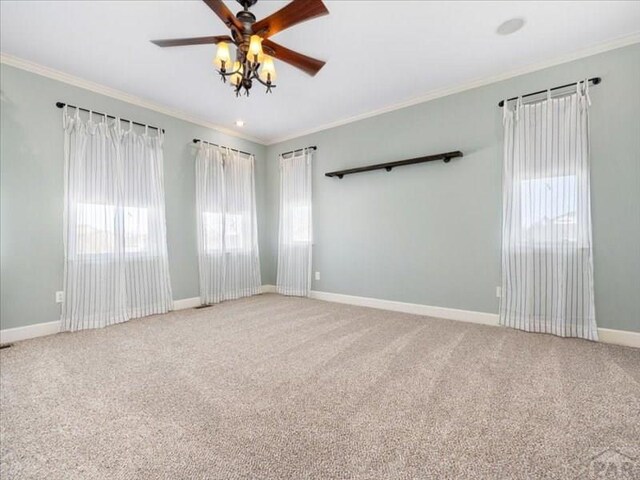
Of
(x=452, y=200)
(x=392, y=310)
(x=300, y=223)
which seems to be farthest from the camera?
(x=300, y=223)

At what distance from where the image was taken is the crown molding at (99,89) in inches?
118

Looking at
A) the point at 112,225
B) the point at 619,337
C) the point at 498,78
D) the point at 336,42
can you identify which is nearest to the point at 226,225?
the point at 112,225

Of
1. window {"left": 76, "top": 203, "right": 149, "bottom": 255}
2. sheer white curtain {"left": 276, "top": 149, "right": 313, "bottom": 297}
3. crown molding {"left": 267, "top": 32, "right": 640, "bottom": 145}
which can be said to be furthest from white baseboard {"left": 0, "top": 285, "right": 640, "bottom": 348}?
crown molding {"left": 267, "top": 32, "right": 640, "bottom": 145}

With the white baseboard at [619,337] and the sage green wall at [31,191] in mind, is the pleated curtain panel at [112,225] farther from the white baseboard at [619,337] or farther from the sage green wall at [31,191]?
the white baseboard at [619,337]

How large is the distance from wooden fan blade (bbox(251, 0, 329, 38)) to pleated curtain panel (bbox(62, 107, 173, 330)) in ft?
8.77

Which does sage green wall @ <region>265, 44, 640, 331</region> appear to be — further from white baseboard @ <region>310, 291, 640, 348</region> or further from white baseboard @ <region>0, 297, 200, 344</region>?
white baseboard @ <region>0, 297, 200, 344</region>

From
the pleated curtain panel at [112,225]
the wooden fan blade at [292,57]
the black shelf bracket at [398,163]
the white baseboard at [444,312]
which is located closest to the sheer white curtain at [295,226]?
the white baseboard at [444,312]

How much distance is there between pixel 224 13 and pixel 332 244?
3371mm

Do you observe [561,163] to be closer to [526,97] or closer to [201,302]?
[526,97]

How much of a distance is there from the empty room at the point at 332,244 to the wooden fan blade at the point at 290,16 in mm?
18

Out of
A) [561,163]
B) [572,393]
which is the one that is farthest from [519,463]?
[561,163]

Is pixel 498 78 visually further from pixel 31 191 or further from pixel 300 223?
pixel 31 191

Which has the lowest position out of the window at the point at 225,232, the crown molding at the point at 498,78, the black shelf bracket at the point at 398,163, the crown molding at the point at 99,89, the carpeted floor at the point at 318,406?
the carpeted floor at the point at 318,406

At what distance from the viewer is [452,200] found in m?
3.65
